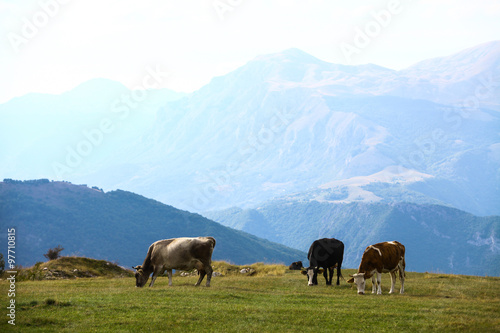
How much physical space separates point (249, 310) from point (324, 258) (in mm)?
12204

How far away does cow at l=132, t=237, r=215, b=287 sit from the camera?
94.5ft

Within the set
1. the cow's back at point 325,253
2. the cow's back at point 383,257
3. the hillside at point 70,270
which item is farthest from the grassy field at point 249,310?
the hillside at point 70,270

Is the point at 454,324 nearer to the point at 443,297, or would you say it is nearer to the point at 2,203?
the point at 443,297

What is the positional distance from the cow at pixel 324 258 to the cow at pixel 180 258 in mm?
5938

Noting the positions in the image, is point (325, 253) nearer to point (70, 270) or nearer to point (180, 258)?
point (180, 258)

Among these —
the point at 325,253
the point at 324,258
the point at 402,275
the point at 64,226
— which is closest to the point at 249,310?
the point at 402,275

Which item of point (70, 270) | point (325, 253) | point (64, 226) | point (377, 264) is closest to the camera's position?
point (377, 264)

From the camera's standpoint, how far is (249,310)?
66.8 feet

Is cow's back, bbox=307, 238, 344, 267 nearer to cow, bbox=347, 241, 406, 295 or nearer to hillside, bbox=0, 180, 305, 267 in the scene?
cow, bbox=347, 241, 406, 295

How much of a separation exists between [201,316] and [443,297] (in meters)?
Result: 12.2

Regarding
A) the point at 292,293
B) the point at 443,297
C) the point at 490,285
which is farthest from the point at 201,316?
the point at 490,285

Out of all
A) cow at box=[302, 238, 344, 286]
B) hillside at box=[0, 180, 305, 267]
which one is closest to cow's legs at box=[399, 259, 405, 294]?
cow at box=[302, 238, 344, 286]

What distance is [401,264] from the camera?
28.2 metres

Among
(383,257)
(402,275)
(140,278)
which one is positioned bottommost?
(140,278)
